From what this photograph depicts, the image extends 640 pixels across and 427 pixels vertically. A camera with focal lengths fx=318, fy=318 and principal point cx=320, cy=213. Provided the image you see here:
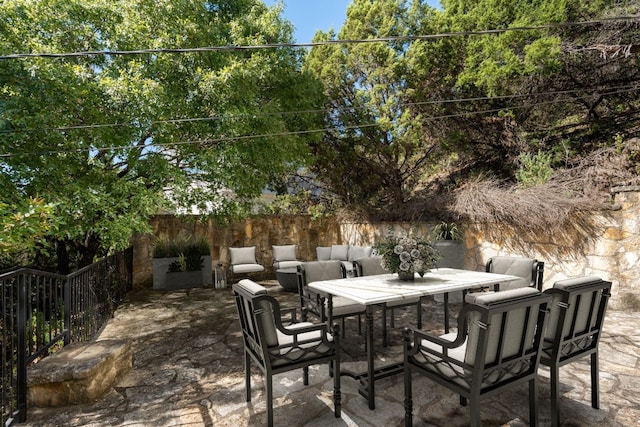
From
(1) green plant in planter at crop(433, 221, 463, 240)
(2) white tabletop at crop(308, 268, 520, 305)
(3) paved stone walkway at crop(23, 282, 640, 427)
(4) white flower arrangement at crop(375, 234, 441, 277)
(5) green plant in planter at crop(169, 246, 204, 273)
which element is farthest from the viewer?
(5) green plant in planter at crop(169, 246, 204, 273)

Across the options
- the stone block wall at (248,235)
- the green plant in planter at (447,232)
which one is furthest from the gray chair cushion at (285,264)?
the green plant in planter at (447,232)

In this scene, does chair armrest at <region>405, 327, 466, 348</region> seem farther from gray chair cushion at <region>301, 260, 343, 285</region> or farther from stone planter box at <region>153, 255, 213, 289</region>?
stone planter box at <region>153, 255, 213, 289</region>

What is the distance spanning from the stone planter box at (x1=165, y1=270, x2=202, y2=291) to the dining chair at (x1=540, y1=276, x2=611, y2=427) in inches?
250

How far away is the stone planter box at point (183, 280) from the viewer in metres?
6.61

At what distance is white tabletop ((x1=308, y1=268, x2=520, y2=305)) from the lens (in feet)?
7.59

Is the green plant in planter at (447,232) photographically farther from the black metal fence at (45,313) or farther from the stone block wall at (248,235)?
the black metal fence at (45,313)

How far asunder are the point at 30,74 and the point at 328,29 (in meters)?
5.92

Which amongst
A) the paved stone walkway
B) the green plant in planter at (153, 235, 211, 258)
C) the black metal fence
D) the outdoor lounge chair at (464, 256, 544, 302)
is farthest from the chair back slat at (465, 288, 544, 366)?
the green plant in planter at (153, 235, 211, 258)

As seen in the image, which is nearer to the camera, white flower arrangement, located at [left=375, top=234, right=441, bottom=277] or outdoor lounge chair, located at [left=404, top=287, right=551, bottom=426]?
outdoor lounge chair, located at [left=404, top=287, right=551, bottom=426]

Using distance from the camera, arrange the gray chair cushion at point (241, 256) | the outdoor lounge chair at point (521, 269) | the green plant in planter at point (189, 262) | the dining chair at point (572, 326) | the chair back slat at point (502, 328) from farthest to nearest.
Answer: the gray chair cushion at point (241, 256)
the green plant in planter at point (189, 262)
the outdoor lounge chair at point (521, 269)
the dining chair at point (572, 326)
the chair back slat at point (502, 328)

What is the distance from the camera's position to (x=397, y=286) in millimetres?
2656

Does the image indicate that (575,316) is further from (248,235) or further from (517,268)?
(248,235)

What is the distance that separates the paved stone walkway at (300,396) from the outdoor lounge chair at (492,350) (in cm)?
38

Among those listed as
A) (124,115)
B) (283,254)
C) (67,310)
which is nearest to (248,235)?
(283,254)
